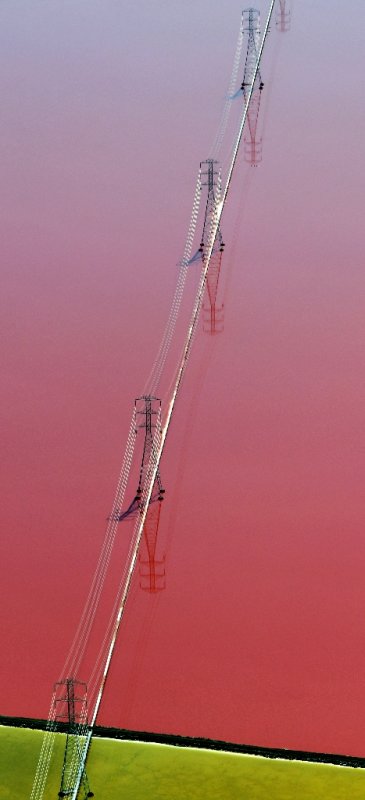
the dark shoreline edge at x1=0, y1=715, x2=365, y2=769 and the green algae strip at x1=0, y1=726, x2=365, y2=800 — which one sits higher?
the dark shoreline edge at x1=0, y1=715, x2=365, y2=769

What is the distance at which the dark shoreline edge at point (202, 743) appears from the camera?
31.8ft

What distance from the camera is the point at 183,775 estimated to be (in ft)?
31.6

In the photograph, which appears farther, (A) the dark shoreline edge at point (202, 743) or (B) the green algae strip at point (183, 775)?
(A) the dark shoreline edge at point (202, 743)

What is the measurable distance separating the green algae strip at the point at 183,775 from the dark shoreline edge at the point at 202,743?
0.16 feet

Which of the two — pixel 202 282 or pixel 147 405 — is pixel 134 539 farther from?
pixel 202 282

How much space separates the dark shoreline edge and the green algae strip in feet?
0.16

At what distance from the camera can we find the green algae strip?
9391mm

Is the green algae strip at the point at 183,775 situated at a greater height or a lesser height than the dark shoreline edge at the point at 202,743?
lesser

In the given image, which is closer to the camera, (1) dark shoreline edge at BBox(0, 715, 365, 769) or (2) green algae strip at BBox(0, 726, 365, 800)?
(2) green algae strip at BBox(0, 726, 365, 800)

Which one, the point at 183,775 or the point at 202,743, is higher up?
the point at 202,743

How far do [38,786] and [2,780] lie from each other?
36 cm

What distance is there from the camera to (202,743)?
32.5 feet

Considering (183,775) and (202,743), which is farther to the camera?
(202,743)

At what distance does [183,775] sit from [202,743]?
0.38 metres
